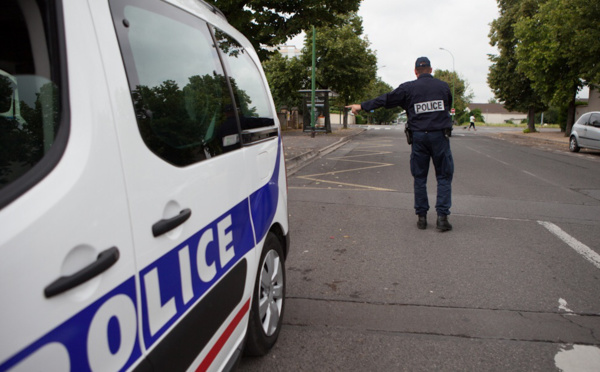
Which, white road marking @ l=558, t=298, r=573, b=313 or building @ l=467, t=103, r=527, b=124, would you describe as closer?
white road marking @ l=558, t=298, r=573, b=313

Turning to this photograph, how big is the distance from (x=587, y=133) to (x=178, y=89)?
714 inches

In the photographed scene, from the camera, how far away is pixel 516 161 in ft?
45.3

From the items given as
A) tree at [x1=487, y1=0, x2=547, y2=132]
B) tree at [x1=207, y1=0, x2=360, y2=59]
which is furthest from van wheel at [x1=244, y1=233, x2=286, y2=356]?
tree at [x1=487, y1=0, x2=547, y2=132]

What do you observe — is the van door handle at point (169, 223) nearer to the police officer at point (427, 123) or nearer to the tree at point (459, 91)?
the police officer at point (427, 123)

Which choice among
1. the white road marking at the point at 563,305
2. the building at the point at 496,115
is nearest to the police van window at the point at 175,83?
the white road marking at the point at 563,305

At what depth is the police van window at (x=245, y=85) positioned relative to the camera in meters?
2.48

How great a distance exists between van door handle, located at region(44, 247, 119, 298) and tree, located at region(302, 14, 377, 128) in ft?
91.7

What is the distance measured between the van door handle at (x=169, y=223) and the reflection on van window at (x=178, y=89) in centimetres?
19

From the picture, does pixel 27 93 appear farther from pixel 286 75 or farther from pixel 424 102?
pixel 286 75

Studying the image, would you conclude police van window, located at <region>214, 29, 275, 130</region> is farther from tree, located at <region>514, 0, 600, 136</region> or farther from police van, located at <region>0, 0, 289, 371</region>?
tree, located at <region>514, 0, 600, 136</region>

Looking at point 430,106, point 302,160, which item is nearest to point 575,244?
point 430,106

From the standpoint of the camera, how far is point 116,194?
1.26 metres

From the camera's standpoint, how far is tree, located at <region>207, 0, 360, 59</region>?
9594 millimetres

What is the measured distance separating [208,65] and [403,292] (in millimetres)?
2503
